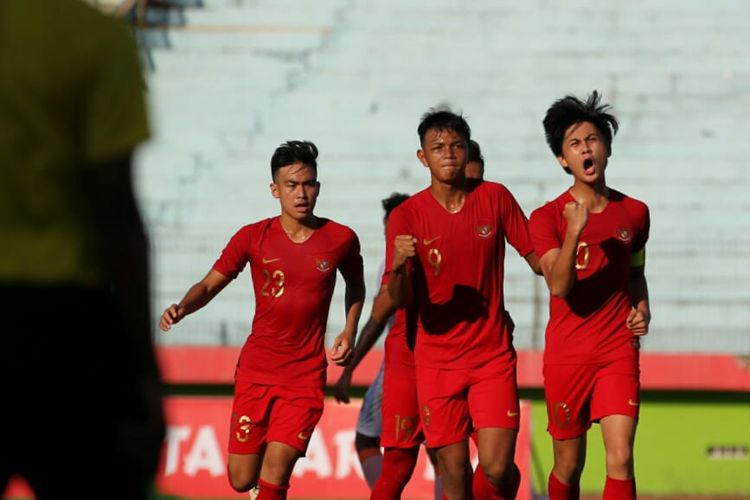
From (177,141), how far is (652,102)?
565 cm

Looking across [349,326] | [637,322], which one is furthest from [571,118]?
[349,326]

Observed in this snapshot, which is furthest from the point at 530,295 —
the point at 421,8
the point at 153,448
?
the point at 153,448

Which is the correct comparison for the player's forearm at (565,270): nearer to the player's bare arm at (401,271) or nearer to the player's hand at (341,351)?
the player's bare arm at (401,271)

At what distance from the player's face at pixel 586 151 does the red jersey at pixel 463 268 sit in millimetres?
387

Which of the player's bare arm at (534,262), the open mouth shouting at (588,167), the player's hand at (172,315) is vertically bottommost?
the player's hand at (172,315)

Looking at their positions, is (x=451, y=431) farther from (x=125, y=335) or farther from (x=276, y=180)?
(x=125, y=335)

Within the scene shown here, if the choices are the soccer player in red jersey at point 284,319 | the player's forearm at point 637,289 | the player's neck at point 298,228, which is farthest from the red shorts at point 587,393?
the player's neck at point 298,228

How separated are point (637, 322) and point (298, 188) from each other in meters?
1.99

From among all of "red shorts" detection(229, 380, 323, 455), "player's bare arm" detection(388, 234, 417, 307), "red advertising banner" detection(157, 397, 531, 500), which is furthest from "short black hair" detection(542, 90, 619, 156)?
"red advertising banner" detection(157, 397, 531, 500)

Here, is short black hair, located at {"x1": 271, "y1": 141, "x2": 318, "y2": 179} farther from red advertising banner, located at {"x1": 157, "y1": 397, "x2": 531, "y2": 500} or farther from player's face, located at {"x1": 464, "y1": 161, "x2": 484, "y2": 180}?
red advertising banner, located at {"x1": 157, "y1": 397, "x2": 531, "y2": 500}

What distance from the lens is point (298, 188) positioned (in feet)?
25.8

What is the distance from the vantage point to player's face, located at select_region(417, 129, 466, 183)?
7.27 m

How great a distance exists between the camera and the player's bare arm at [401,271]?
6598mm

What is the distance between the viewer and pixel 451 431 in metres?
7.29
